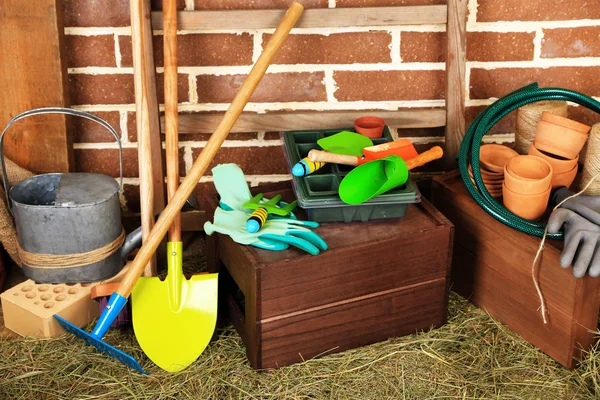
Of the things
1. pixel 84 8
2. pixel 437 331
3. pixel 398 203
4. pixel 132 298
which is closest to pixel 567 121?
pixel 398 203

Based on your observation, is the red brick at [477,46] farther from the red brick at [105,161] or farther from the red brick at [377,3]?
the red brick at [105,161]

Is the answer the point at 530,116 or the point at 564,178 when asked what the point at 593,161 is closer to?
the point at 564,178

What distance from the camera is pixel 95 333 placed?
63.0 inches

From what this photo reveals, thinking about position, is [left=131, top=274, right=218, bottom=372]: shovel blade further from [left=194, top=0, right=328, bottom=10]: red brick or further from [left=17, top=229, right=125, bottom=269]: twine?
[left=194, top=0, right=328, bottom=10]: red brick

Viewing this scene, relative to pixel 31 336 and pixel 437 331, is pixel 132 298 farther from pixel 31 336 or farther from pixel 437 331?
pixel 437 331

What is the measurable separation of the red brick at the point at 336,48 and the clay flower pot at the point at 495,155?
14.2 inches

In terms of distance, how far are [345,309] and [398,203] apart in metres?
0.26

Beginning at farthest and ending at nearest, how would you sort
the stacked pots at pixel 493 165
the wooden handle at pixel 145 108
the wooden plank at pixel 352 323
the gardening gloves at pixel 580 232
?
the stacked pots at pixel 493 165
the wooden handle at pixel 145 108
the wooden plank at pixel 352 323
the gardening gloves at pixel 580 232

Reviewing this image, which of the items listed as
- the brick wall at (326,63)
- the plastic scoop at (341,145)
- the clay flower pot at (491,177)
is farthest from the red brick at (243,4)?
the clay flower pot at (491,177)

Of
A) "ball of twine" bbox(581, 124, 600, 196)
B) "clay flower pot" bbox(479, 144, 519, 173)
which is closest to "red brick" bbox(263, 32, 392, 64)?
"clay flower pot" bbox(479, 144, 519, 173)

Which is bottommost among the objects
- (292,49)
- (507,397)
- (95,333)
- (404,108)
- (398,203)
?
(507,397)

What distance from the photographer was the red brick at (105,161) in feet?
6.69

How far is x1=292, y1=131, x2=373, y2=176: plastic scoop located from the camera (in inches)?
66.3

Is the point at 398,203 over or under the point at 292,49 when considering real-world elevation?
under
